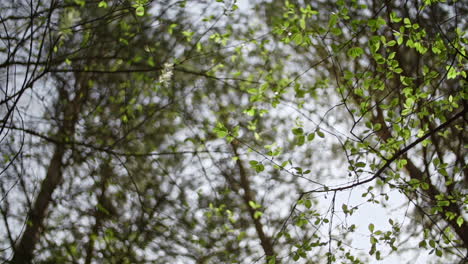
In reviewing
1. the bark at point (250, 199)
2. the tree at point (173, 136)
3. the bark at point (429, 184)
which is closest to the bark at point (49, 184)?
the tree at point (173, 136)

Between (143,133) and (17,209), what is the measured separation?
1714mm

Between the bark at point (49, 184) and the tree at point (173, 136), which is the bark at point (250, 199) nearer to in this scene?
the tree at point (173, 136)

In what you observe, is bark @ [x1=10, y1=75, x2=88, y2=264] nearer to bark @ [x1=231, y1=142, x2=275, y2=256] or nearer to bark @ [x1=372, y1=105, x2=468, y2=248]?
bark @ [x1=231, y1=142, x2=275, y2=256]

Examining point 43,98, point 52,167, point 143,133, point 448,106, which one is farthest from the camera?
point 143,133

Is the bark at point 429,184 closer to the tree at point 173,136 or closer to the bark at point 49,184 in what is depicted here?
the tree at point 173,136

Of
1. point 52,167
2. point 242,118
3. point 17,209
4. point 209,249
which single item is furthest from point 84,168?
point 242,118

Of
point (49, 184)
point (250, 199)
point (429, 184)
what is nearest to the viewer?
point (429, 184)

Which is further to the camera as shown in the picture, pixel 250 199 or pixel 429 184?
pixel 250 199

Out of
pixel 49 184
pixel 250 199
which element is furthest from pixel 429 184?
pixel 49 184

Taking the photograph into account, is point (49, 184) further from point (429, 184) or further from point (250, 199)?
point (429, 184)

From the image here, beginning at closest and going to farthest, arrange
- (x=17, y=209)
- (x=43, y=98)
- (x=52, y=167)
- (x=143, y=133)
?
(x=17, y=209) → (x=43, y=98) → (x=52, y=167) → (x=143, y=133)

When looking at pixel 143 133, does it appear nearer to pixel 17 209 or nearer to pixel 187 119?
pixel 187 119

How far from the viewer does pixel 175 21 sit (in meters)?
5.04

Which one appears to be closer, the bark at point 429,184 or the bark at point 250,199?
the bark at point 429,184
